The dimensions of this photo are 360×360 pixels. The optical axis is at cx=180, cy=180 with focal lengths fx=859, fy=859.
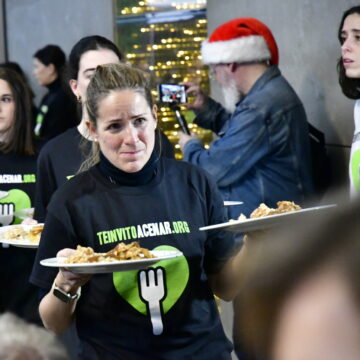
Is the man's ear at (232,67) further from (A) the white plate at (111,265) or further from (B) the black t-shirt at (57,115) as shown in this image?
(B) the black t-shirt at (57,115)

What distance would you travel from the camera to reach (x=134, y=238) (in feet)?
7.99

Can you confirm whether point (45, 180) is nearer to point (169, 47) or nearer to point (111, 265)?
point (111, 265)

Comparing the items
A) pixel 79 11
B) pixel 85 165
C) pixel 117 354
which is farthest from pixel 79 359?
pixel 79 11

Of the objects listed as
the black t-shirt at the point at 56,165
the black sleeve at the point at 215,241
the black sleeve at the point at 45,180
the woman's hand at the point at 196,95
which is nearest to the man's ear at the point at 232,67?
the woman's hand at the point at 196,95

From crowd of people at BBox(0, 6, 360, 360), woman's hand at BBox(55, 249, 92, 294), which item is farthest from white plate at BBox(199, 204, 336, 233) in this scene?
woman's hand at BBox(55, 249, 92, 294)

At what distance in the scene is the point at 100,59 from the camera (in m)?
3.56

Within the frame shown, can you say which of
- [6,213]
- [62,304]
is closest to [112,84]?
[62,304]

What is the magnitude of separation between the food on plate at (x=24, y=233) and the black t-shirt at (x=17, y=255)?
68 cm

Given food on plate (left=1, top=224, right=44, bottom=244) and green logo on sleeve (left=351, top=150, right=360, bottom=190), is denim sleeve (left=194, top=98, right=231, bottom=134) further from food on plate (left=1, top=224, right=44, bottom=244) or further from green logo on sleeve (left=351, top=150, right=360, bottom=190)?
food on plate (left=1, top=224, right=44, bottom=244)

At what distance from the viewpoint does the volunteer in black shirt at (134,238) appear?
7.84 feet

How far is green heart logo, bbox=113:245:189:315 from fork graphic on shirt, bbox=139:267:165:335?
0.01 meters


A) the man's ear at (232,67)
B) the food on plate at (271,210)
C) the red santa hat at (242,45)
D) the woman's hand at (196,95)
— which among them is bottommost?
the food on plate at (271,210)

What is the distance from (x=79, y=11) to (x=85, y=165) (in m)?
6.73

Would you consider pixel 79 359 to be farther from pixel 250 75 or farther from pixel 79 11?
pixel 79 11
